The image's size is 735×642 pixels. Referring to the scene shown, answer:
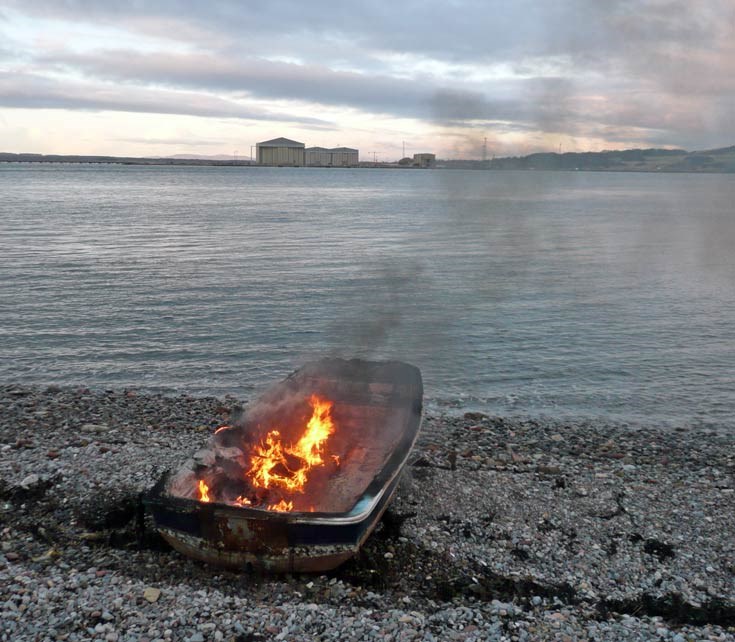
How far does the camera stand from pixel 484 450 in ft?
52.9

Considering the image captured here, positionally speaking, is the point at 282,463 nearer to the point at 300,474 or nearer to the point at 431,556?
the point at 300,474

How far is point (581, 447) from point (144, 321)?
19879mm

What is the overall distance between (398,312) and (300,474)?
64.7ft

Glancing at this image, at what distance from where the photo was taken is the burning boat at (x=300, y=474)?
10.2 metres

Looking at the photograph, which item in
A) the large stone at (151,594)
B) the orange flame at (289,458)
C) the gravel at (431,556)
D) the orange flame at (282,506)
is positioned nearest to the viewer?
the gravel at (431,556)

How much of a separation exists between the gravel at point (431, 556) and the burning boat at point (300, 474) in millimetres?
597

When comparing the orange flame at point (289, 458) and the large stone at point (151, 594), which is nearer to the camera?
the large stone at point (151, 594)

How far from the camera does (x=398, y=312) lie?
1234 inches

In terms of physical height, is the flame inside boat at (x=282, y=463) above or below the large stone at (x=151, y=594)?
above

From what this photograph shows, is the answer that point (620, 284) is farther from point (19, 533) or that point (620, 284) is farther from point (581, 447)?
point (19, 533)

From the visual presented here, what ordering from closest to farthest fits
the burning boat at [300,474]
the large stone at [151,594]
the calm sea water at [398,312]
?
the large stone at [151,594]
the burning boat at [300,474]
the calm sea water at [398,312]

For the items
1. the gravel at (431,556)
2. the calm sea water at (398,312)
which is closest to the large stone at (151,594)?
the gravel at (431,556)

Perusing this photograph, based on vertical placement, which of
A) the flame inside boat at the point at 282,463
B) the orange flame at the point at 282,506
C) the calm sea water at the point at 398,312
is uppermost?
the flame inside boat at the point at 282,463

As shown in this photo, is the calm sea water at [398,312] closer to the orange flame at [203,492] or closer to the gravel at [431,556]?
the gravel at [431,556]
